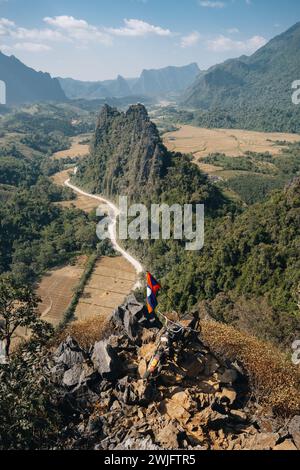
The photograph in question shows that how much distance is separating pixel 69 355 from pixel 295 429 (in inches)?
392

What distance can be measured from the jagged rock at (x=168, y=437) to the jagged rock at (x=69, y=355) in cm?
546

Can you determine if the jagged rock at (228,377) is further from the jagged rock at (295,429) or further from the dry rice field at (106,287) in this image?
the dry rice field at (106,287)

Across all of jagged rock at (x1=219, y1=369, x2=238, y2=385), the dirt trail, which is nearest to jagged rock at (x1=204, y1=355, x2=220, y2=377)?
jagged rock at (x1=219, y1=369, x2=238, y2=385)

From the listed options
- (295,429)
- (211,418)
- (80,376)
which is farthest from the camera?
(80,376)

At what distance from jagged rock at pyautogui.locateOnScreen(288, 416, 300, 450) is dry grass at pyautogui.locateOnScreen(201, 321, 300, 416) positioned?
6.36ft

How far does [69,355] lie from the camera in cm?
1884

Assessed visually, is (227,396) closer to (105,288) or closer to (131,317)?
(131,317)

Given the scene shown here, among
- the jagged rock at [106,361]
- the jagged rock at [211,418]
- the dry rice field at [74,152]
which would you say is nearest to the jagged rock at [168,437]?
the jagged rock at [211,418]

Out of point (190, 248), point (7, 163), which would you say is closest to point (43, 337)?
point (190, 248)

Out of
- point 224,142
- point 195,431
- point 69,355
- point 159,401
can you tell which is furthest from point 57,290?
point 224,142

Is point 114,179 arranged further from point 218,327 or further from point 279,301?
point 218,327

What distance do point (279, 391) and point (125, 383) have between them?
675 centimetres

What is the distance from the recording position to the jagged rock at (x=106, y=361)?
57.3ft

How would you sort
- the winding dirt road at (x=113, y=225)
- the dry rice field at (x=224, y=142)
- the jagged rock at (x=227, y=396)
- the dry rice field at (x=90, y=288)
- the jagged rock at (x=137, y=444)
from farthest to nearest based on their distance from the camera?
1. the dry rice field at (x=224, y=142)
2. the winding dirt road at (x=113, y=225)
3. the dry rice field at (x=90, y=288)
4. the jagged rock at (x=227, y=396)
5. the jagged rock at (x=137, y=444)
